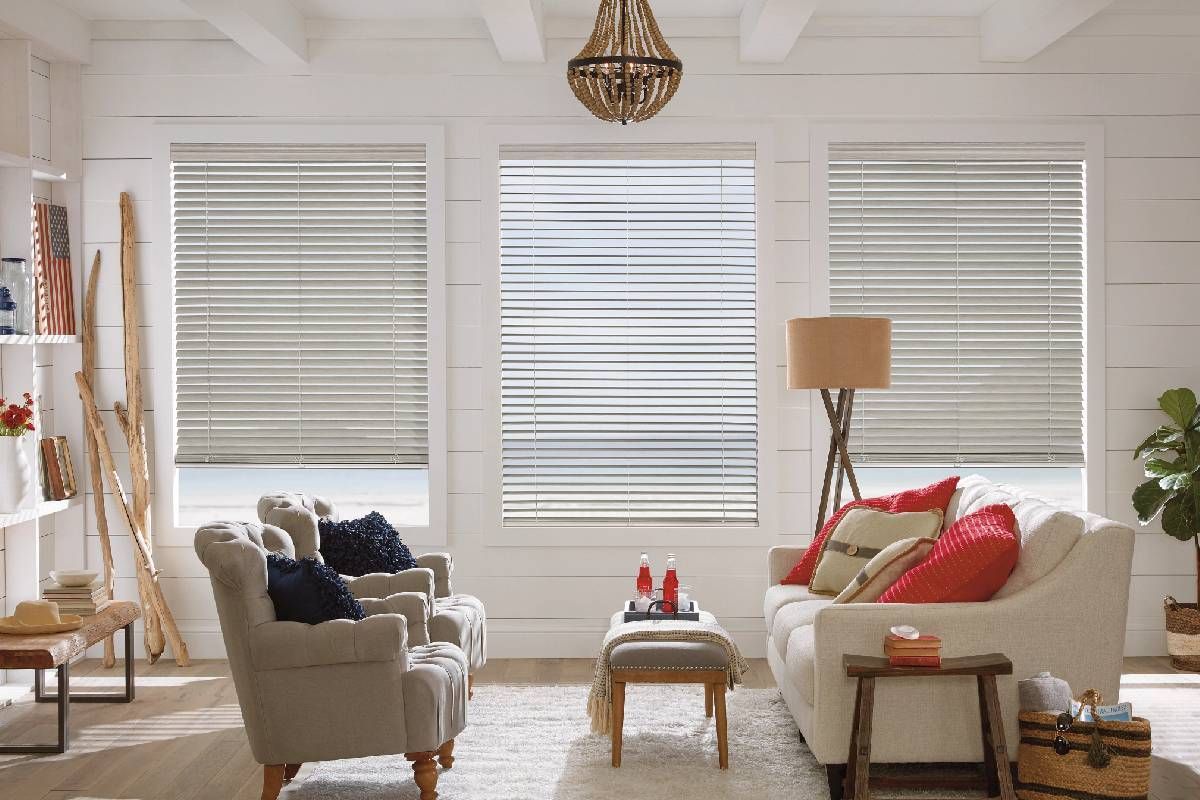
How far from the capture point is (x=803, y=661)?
12.3 ft

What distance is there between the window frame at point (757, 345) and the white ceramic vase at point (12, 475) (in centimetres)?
211

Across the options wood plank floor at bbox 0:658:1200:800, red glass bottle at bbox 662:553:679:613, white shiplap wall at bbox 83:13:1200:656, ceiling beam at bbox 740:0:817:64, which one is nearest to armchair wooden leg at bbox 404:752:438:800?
wood plank floor at bbox 0:658:1200:800

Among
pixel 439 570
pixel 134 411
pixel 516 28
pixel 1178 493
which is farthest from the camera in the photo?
pixel 134 411

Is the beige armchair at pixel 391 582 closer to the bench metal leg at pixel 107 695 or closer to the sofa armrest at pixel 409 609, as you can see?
the sofa armrest at pixel 409 609

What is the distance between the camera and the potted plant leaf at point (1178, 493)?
530cm

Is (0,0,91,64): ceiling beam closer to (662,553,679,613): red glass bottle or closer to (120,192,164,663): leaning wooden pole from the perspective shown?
(120,192,164,663): leaning wooden pole

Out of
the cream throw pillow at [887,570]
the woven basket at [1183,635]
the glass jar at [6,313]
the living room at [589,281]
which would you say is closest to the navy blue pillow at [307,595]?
the cream throw pillow at [887,570]

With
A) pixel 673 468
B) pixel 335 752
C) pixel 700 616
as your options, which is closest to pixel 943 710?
pixel 700 616

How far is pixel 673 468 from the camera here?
5789 mm

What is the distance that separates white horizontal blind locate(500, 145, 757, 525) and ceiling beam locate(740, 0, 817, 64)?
0.53 meters

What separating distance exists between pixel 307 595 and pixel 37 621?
1.46 meters

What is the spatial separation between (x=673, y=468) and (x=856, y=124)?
78.4 inches

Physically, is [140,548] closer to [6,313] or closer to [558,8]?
[6,313]

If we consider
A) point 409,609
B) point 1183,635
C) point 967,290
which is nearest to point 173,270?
point 409,609
